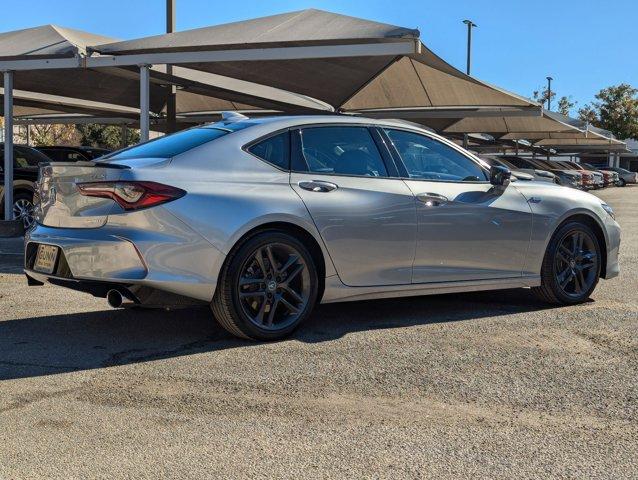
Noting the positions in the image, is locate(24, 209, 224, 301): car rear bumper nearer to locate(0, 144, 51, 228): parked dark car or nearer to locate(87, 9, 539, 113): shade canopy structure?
locate(87, 9, 539, 113): shade canopy structure

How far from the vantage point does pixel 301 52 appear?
966 cm

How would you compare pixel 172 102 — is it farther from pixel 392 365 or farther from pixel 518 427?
pixel 518 427

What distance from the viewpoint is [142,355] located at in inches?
183

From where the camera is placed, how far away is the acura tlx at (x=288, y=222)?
14.9ft

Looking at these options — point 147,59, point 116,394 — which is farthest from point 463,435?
point 147,59

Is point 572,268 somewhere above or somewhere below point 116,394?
above

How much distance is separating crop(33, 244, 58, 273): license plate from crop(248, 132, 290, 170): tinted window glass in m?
1.42

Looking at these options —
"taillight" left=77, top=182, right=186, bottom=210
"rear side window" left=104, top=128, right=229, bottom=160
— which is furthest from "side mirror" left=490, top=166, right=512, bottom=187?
"taillight" left=77, top=182, right=186, bottom=210

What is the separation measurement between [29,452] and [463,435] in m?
1.88

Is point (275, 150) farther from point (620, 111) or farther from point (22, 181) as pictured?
point (620, 111)

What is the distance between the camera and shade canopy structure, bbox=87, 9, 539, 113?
30.0 feet

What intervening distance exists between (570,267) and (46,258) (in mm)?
4166

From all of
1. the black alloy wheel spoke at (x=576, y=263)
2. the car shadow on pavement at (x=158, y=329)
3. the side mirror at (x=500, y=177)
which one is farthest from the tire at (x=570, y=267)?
Result: the side mirror at (x=500, y=177)

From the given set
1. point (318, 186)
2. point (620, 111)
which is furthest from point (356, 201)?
point (620, 111)
